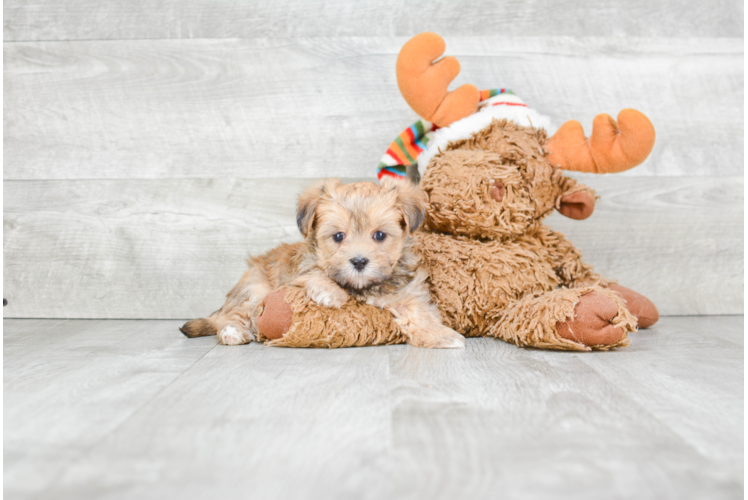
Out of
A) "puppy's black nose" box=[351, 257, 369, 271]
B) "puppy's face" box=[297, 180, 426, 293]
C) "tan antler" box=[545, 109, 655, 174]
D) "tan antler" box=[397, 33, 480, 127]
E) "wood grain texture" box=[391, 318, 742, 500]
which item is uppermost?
"tan antler" box=[397, 33, 480, 127]

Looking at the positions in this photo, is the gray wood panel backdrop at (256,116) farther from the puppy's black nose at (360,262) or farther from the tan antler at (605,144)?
the puppy's black nose at (360,262)

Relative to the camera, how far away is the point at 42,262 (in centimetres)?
276

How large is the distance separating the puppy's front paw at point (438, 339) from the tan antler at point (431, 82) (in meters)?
0.84

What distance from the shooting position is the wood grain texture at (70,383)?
1.09 meters

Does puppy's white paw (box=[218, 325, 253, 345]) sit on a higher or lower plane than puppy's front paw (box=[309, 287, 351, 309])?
lower

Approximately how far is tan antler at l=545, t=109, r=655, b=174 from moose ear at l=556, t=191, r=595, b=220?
0.36 ft

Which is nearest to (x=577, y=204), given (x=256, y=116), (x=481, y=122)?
(x=481, y=122)

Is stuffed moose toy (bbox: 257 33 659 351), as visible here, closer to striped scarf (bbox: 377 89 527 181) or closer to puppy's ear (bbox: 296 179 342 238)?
striped scarf (bbox: 377 89 527 181)

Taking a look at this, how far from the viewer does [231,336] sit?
84.0 inches

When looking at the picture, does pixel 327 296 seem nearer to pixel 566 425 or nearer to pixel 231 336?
pixel 231 336

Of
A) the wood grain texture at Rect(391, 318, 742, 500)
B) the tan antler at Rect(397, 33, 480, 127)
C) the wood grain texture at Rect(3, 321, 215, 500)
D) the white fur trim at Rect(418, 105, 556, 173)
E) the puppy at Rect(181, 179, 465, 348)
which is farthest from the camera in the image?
the white fur trim at Rect(418, 105, 556, 173)

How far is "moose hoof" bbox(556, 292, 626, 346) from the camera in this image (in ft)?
6.11

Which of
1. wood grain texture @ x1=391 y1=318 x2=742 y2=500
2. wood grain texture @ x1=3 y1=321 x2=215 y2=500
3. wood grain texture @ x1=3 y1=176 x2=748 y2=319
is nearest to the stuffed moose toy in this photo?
wood grain texture @ x1=391 y1=318 x2=742 y2=500

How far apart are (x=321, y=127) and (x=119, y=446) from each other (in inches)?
74.3
